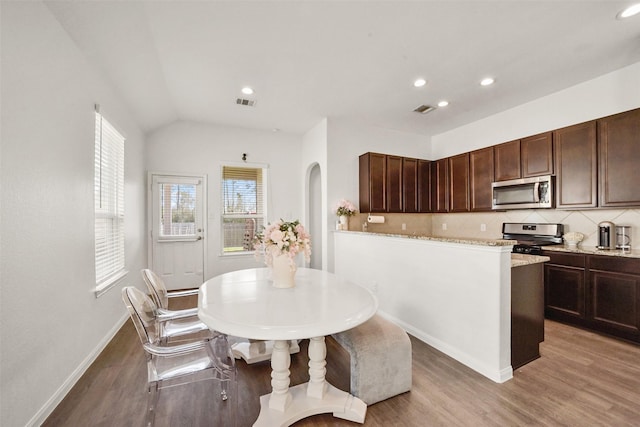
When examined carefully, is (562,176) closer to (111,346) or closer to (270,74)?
(270,74)

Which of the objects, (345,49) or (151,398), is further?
(345,49)

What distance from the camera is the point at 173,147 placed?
14.8 ft

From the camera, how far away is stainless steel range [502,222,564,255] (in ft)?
10.8

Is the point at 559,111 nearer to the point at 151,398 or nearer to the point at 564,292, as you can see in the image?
the point at 564,292

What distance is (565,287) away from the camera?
9.68 feet

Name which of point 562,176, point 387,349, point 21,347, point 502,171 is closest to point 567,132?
point 562,176

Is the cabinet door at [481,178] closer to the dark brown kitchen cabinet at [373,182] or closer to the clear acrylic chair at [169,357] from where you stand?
the dark brown kitchen cabinet at [373,182]

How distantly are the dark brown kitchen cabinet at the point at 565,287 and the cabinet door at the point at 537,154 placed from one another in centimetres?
108

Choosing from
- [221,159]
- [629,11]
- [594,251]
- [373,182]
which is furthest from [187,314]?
[629,11]

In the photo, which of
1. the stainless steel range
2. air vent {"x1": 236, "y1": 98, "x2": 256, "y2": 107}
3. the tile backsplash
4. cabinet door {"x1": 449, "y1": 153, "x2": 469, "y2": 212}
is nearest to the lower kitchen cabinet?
the stainless steel range

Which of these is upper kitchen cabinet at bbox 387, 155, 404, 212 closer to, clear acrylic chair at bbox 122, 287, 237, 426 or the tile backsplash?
the tile backsplash

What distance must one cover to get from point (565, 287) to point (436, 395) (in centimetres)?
229

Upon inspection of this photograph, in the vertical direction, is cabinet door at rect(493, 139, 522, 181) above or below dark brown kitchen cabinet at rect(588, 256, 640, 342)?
above

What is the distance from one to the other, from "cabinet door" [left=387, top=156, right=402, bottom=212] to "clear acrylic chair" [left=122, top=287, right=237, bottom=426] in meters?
3.45
